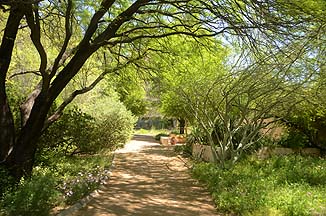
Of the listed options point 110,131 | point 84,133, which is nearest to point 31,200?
point 84,133

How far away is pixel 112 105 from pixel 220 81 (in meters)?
9.22

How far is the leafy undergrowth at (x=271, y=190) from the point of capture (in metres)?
6.56

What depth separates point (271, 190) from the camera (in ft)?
26.5

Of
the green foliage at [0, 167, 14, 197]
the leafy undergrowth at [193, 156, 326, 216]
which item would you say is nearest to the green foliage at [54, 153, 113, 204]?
the green foliage at [0, 167, 14, 197]

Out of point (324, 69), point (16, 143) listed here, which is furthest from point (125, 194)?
point (324, 69)

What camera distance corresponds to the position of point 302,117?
52.5 ft

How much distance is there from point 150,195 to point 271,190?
3133 millimetres

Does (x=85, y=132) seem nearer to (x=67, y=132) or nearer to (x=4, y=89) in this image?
(x=67, y=132)

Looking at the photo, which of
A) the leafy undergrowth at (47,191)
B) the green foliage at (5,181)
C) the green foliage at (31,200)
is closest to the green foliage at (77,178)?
the leafy undergrowth at (47,191)

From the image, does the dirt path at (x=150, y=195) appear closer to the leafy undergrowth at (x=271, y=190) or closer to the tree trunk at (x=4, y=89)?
the leafy undergrowth at (x=271, y=190)

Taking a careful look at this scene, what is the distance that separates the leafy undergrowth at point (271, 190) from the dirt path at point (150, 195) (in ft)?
1.44

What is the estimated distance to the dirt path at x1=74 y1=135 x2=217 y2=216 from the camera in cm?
750

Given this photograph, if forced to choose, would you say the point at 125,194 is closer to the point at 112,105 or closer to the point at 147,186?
the point at 147,186

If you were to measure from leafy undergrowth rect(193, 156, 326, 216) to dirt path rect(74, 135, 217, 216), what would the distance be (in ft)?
1.44
